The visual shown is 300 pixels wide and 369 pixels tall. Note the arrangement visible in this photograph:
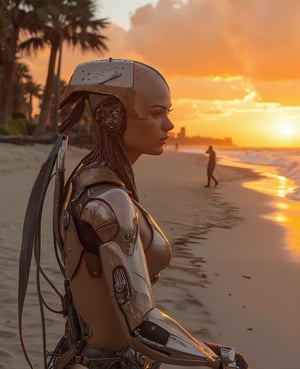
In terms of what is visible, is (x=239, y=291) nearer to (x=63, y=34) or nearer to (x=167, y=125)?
(x=167, y=125)

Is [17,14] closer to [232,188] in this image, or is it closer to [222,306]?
[232,188]

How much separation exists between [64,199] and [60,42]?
3373 cm

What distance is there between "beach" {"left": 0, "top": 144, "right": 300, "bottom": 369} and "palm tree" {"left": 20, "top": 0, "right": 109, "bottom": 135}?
73.1 ft

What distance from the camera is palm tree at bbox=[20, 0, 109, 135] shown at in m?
33.2

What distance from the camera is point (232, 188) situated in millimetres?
19781

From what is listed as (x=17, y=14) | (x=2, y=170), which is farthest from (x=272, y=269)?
(x=17, y=14)

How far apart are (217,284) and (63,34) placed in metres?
32.1

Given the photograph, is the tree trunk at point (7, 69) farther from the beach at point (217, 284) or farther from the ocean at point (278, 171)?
the beach at point (217, 284)

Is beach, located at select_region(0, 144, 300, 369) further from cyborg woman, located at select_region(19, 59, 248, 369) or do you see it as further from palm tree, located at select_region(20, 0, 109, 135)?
palm tree, located at select_region(20, 0, 109, 135)

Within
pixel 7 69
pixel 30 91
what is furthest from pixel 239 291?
pixel 30 91

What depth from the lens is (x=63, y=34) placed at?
1385 inches

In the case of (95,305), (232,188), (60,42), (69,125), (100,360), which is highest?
(60,42)

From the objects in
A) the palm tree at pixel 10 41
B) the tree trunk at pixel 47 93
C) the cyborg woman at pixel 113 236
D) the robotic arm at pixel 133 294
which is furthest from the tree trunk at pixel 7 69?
the robotic arm at pixel 133 294

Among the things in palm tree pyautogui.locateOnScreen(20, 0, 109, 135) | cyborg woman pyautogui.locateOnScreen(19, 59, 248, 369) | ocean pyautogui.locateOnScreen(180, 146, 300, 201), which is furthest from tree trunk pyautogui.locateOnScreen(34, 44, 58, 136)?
cyborg woman pyautogui.locateOnScreen(19, 59, 248, 369)
